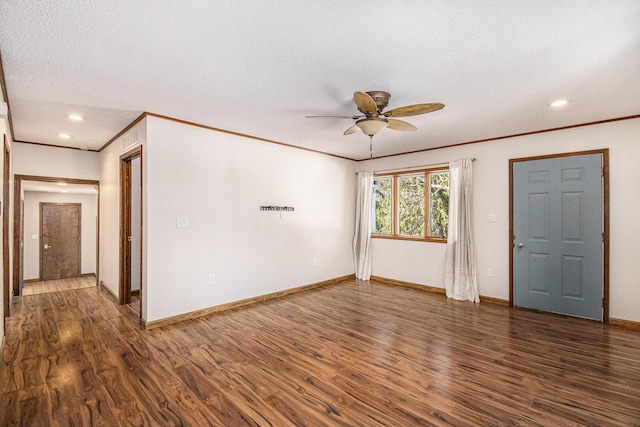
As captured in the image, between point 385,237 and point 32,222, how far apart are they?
816 cm

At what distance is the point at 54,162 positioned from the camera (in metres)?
5.05

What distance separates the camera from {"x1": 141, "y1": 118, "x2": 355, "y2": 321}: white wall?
144 inches

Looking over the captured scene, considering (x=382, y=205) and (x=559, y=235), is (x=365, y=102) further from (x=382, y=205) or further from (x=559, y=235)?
(x=382, y=205)

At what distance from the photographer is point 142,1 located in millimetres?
1675

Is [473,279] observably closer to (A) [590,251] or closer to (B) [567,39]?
(A) [590,251]

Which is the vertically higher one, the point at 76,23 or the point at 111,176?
the point at 76,23

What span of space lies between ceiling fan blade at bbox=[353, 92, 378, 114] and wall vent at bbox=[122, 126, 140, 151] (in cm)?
280

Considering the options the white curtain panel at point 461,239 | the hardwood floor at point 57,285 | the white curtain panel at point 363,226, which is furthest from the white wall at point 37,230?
the white curtain panel at point 461,239

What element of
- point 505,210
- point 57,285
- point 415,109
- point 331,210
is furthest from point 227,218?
point 57,285

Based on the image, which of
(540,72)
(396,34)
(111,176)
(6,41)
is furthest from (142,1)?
(111,176)

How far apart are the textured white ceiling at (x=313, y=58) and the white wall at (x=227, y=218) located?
0.57 metres

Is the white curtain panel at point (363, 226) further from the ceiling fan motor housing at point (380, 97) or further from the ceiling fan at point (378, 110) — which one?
the ceiling fan motor housing at point (380, 97)

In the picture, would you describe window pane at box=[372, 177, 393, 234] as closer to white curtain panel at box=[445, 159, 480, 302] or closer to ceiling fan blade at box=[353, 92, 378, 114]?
white curtain panel at box=[445, 159, 480, 302]

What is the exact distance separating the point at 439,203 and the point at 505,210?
1053mm
